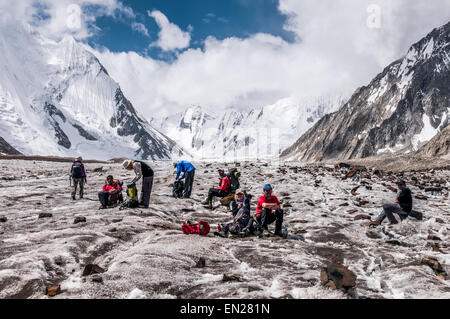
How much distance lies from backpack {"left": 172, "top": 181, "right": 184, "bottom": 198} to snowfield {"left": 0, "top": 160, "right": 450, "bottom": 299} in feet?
7.43

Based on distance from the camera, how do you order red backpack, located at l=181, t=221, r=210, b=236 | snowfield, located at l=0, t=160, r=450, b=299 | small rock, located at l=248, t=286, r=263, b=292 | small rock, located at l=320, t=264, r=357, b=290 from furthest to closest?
red backpack, located at l=181, t=221, r=210, b=236
snowfield, located at l=0, t=160, r=450, b=299
small rock, located at l=248, t=286, r=263, b=292
small rock, located at l=320, t=264, r=357, b=290

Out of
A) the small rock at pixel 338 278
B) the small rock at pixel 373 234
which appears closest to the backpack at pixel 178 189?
the small rock at pixel 373 234

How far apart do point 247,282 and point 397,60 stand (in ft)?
571

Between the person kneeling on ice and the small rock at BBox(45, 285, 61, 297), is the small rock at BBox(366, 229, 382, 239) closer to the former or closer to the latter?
the person kneeling on ice

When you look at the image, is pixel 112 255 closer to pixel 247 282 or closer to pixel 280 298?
pixel 247 282

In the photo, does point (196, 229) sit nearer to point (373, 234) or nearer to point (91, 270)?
point (91, 270)

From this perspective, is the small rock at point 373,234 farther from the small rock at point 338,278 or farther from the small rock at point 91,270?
the small rock at point 91,270

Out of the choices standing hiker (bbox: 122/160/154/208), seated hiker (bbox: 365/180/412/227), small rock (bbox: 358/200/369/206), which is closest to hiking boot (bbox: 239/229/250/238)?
seated hiker (bbox: 365/180/412/227)

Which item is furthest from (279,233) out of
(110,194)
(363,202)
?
(110,194)

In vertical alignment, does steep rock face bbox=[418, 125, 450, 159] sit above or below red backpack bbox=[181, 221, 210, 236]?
above

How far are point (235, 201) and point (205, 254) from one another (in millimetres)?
5388

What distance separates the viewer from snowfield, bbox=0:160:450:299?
5902 millimetres

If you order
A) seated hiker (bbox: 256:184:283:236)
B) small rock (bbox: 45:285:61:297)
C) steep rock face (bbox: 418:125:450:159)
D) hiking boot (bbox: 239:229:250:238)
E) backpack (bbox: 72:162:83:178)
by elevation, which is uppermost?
steep rock face (bbox: 418:125:450:159)

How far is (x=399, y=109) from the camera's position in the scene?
131 metres
